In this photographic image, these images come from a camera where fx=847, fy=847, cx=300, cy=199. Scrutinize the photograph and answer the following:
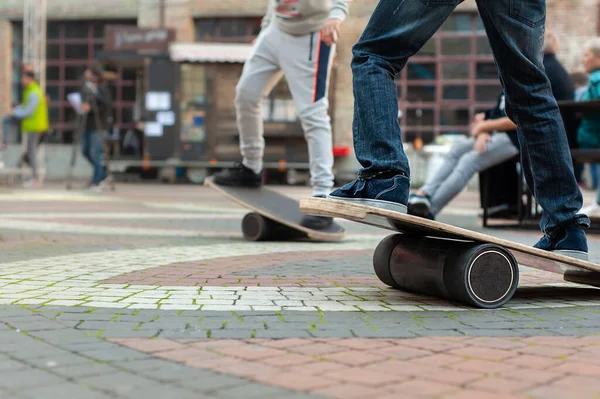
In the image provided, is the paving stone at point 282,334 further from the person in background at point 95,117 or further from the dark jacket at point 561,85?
the person in background at point 95,117

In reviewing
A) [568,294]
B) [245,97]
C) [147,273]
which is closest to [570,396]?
[568,294]

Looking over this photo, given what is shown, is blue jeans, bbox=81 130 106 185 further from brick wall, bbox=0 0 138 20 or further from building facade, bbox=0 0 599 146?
brick wall, bbox=0 0 138 20

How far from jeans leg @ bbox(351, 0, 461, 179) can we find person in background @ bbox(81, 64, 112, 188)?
Result: 1125 cm

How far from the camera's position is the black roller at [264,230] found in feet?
19.3

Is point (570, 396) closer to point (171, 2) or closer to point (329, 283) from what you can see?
point (329, 283)

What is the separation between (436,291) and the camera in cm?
326

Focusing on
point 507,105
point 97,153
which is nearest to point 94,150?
point 97,153

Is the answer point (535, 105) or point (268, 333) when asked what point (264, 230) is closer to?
point (535, 105)

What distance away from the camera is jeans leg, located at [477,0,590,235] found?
325 cm

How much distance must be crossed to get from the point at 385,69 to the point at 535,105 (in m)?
0.64

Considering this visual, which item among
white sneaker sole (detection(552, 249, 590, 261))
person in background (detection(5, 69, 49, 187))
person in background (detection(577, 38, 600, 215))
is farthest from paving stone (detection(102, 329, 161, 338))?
person in background (detection(5, 69, 49, 187))

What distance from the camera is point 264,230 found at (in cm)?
588

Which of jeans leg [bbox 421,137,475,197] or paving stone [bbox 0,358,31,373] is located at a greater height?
jeans leg [bbox 421,137,475,197]

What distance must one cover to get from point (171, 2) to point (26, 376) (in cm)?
2135
